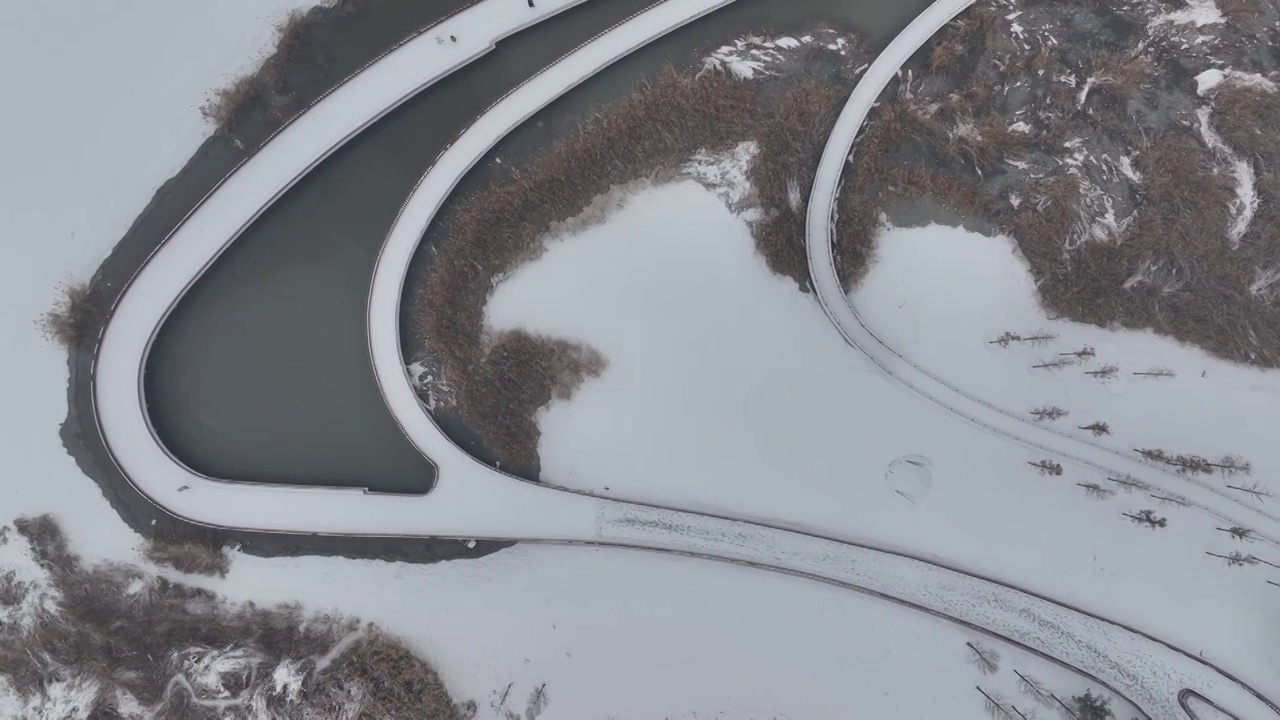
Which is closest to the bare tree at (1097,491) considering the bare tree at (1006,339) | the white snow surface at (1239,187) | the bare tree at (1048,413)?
the bare tree at (1048,413)

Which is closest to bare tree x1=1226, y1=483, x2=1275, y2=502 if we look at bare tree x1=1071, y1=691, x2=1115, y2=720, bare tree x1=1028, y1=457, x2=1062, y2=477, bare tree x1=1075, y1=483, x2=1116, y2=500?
bare tree x1=1075, y1=483, x2=1116, y2=500

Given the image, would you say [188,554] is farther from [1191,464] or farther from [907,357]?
[1191,464]

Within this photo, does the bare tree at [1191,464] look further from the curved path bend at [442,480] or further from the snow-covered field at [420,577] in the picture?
the snow-covered field at [420,577]

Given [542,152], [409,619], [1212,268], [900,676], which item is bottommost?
[900,676]

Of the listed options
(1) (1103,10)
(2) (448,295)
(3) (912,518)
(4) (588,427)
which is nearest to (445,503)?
(4) (588,427)

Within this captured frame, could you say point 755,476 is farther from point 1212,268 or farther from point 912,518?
point 1212,268

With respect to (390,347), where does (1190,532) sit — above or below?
below

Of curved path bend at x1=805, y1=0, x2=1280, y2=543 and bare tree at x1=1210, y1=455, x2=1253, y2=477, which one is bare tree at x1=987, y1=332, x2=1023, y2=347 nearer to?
curved path bend at x1=805, y1=0, x2=1280, y2=543
